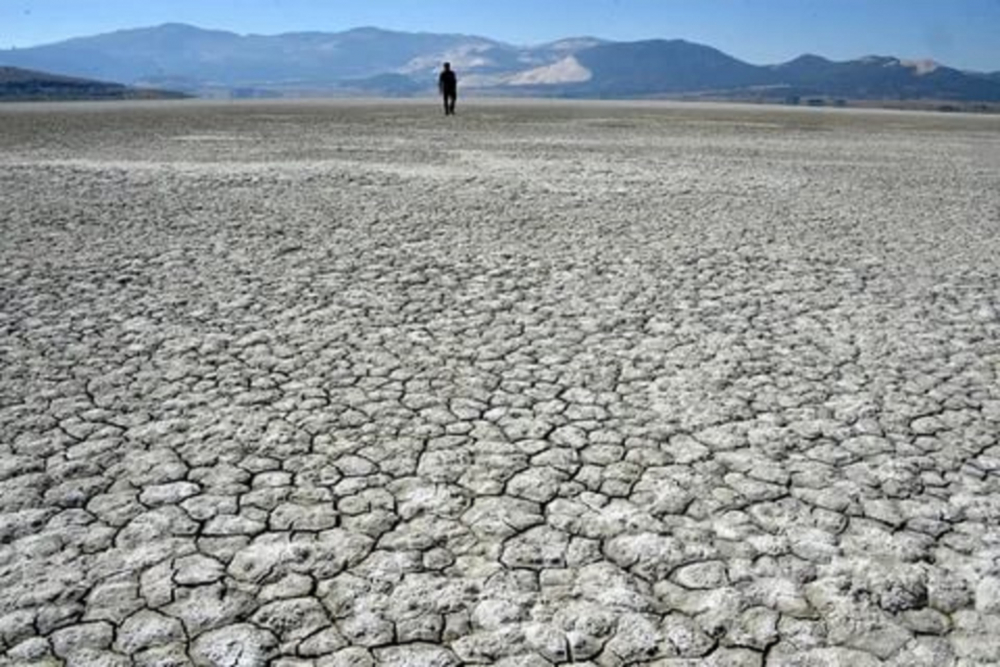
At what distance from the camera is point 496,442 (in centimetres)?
476

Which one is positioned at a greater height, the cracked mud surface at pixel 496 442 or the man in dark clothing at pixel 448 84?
the man in dark clothing at pixel 448 84

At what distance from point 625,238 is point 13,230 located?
25.9 ft

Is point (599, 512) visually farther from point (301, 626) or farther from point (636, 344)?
point (636, 344)

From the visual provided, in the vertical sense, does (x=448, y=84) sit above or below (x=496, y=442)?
above

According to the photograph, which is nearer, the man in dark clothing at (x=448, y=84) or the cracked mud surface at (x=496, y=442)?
the cracked mud surface at (x=496, y=442)

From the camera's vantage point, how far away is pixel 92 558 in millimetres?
3584

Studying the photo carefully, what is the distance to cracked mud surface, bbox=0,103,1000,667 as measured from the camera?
10.6ft

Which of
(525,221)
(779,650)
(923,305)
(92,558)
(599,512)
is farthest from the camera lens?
(525,221)

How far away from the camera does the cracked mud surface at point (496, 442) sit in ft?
10.6

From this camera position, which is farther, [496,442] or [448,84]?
[448,84]

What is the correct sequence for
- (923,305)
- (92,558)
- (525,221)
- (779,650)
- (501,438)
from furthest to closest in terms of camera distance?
(525,221) < (923,305) < (501,438) < (92,558) < (779,650)

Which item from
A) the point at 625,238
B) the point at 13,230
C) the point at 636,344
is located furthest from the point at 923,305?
the point at 13,230

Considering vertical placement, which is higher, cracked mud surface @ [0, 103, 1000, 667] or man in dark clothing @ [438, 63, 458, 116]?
man in dark clothing @ [438, 63, 458, 116]

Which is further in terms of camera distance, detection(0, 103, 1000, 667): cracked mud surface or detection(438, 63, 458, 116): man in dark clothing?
detection(438, 63, 458, 116): man in dark clothing
